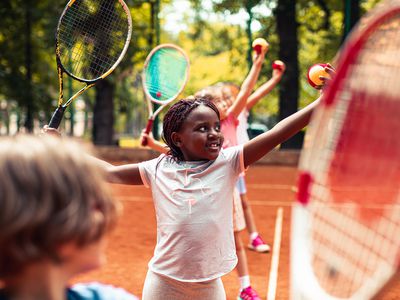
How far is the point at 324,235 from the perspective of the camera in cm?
163

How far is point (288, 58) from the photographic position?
15.0m

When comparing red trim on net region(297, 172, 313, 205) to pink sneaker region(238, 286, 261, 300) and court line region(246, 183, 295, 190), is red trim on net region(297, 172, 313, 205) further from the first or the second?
court line region(246, 183, 295, 190)

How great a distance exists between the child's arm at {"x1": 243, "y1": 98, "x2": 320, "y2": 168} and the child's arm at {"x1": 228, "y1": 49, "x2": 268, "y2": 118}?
80.4 inches

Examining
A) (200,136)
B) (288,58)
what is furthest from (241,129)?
(288,58)

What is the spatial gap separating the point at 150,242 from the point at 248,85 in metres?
2.37

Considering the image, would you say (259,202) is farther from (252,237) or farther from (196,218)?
(196,218)

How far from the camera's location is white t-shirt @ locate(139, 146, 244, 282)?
2744 millimetres

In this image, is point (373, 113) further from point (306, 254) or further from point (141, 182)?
point (141, 182)

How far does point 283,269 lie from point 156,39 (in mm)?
8745

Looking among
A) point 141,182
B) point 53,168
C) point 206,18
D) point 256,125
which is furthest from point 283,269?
point 206,18

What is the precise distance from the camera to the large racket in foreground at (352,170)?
156cm

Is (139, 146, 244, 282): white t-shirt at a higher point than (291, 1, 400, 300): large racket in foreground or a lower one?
lower

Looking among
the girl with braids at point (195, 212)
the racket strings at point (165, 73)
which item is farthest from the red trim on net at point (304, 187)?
the racket strings at point (165, 73)

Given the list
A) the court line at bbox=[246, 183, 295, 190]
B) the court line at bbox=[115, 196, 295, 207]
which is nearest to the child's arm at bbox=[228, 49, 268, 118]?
the court line at bbox=[115, 196, 295, 207]
